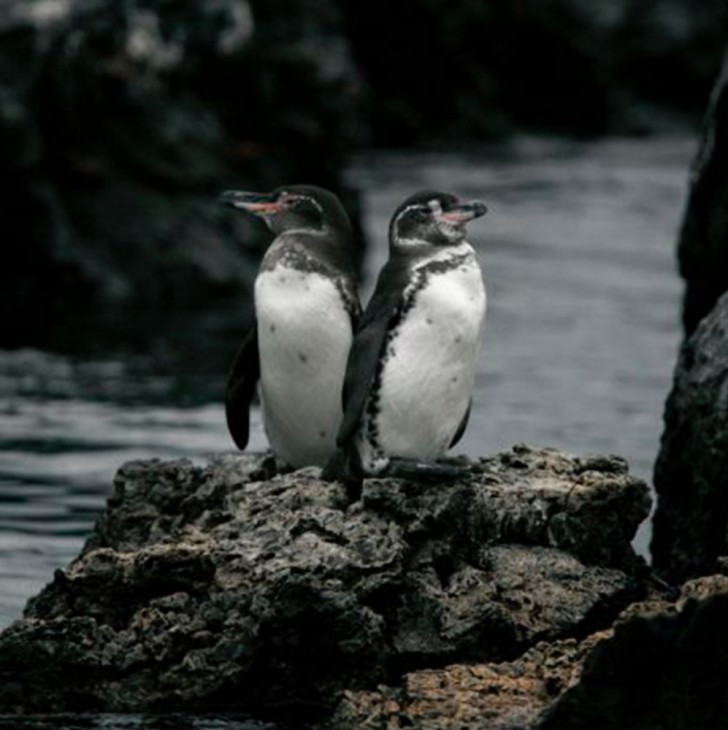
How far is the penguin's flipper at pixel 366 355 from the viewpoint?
11453mm

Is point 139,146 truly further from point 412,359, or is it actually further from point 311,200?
point 412,359

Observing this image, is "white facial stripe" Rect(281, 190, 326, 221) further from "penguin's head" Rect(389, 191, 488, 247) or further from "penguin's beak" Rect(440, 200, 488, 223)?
"penguin's beak" Rect(440, 200, 488, 223)

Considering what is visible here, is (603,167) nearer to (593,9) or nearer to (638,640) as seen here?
(593,9)

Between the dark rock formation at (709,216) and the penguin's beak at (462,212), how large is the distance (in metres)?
3.14

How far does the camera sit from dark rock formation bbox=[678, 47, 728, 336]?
579 inches

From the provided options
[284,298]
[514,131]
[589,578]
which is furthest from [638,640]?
[514,131]

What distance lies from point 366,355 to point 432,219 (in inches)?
27.6

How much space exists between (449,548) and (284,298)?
176cm

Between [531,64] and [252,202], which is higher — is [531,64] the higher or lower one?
the higher one

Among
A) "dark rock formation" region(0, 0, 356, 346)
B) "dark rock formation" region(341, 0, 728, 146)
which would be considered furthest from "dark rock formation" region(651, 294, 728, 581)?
"dark rock formation" region(341, 0, 728, 146)

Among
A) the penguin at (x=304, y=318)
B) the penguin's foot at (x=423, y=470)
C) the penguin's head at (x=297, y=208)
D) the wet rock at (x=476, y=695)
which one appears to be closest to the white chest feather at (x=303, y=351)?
the penguin at (x=304, y=318)

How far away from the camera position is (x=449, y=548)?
10.8 m

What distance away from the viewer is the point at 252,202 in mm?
12562

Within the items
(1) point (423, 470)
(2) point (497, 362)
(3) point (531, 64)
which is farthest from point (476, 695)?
(3) point (531, 64)
